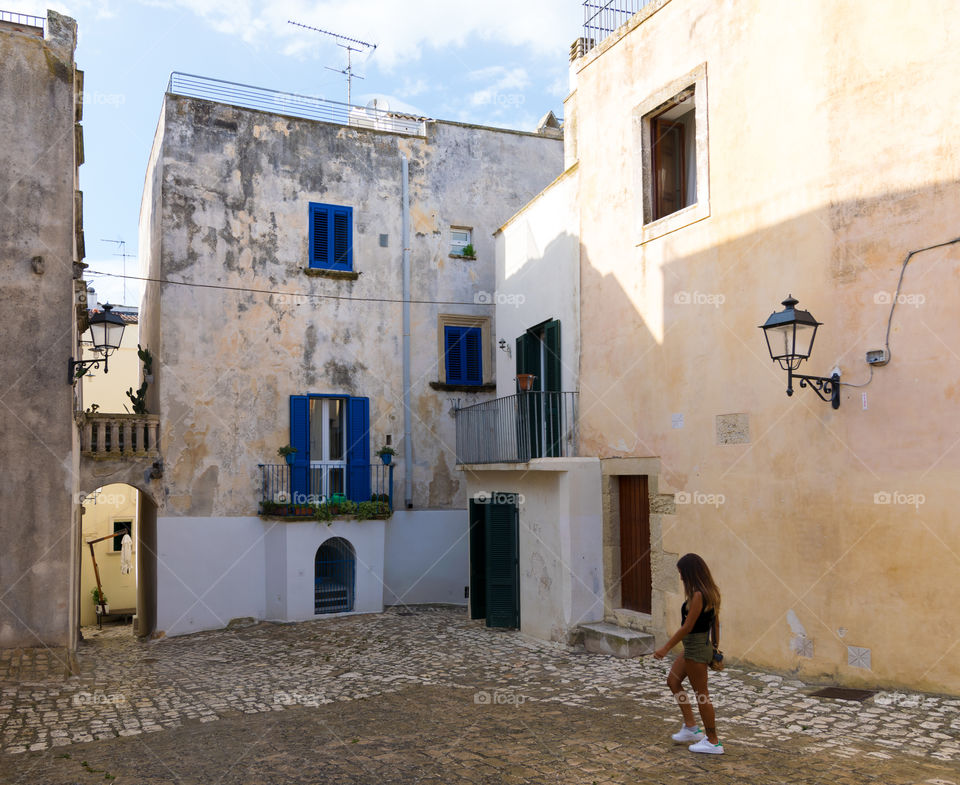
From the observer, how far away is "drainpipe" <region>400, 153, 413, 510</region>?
17.5 meters

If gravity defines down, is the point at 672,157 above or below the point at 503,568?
above

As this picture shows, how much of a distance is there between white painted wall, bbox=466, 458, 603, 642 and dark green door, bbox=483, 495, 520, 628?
0.53 metres

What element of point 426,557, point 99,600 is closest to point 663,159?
point 426,557

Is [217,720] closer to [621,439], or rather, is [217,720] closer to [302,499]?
[621,439]

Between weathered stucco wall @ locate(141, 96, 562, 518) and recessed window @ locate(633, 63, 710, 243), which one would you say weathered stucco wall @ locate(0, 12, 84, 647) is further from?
recessed window @ locate(633, 63, 710, 243)

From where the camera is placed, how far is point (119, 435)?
1512 cm

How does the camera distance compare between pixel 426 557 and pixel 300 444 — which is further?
pixel 426 557

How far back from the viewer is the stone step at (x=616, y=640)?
1073 cm

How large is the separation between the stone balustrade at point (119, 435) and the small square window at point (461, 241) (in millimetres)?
7160

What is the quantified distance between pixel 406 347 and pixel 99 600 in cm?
1224

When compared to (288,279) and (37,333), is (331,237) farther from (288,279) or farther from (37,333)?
(37,333)

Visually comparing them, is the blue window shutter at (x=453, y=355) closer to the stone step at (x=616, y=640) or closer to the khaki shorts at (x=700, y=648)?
the stone step at (x=616, y=640)

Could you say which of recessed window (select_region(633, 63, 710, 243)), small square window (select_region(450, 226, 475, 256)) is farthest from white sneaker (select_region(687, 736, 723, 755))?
small square window (select_region(450, 226, 475, 256))

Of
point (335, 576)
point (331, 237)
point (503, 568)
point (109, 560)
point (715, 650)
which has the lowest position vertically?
point (109, 560)
